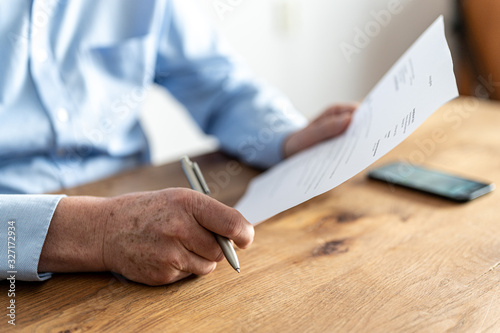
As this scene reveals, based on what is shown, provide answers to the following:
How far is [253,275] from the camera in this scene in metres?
0.54

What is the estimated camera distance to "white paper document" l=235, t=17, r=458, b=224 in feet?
1.69

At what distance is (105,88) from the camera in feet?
3.05

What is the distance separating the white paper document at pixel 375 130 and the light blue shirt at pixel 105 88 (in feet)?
0.62

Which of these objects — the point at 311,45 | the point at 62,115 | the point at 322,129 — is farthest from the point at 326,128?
the point at 311,45

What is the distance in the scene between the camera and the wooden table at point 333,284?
1.50 feet

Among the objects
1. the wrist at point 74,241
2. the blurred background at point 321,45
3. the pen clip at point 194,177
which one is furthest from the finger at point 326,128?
the blurred background at point 321,45

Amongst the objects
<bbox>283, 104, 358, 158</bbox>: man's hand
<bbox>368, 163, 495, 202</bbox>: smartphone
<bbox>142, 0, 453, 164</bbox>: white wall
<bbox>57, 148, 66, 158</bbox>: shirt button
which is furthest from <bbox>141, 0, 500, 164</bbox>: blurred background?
<bbox>368, 163, 495, 202</bbox>: smartphone

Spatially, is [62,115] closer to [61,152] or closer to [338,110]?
[61,152]

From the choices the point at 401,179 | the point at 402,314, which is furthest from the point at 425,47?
the point at 402,314

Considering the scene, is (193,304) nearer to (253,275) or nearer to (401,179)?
(253,275)

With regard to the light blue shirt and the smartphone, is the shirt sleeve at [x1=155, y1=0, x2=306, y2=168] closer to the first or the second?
the light blue shirt

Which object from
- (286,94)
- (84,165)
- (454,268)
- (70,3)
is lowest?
(286,94)

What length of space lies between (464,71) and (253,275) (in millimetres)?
1965

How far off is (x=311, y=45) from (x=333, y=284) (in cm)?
180
